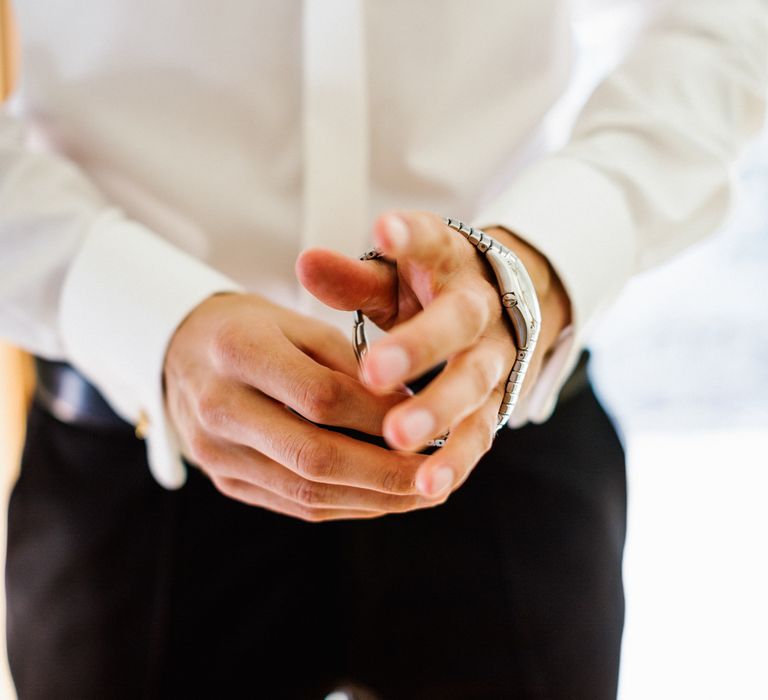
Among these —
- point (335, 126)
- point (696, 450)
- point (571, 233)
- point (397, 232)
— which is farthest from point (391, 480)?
point (696, 450)

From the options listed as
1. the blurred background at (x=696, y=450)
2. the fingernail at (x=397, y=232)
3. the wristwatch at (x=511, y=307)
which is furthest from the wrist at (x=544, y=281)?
the blurred background at (x=696, y=450)

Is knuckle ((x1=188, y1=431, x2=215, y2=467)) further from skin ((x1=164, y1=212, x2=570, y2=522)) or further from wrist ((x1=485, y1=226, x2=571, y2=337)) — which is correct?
wrist ((x1=485, y1=226, x2=571, y2=337))

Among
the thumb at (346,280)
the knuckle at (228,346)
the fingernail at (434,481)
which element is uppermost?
the thumb at (346,280)

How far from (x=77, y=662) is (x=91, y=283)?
376 mm

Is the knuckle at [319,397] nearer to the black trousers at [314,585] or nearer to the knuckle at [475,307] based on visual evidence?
the knuckle at [475,307]

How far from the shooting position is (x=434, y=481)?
0.37 m

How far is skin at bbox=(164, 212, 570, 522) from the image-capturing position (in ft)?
1.19

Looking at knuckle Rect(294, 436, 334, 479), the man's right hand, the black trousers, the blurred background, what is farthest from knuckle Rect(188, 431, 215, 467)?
the blurred background

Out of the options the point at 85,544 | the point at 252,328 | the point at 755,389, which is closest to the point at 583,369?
the point at 252,328

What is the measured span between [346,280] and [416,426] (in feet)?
0.40

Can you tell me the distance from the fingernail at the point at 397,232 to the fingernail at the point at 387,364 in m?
0.06

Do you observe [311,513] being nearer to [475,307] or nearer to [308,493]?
[308,493]

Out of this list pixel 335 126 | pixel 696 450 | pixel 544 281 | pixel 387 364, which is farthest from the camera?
pixel 696 450

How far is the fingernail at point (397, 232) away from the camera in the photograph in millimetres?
364
